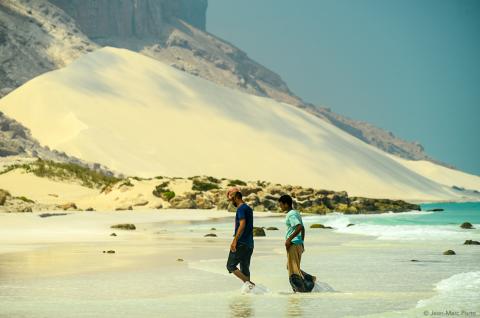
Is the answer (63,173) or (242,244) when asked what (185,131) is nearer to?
(63,173)

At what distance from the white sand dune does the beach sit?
76794 millimetres

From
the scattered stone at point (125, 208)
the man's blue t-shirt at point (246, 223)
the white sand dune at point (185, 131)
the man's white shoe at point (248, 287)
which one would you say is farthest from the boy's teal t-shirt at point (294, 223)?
the white sand dune at point (185, 131)

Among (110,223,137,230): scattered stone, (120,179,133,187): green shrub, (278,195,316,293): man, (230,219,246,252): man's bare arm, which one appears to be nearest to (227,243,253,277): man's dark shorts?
(230,219,246,252): man's bare arm

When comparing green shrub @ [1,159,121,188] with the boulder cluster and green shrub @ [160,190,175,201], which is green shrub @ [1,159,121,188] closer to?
green shrub @ [160,190,175,201]

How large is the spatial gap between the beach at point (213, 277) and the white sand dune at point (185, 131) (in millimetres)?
76794

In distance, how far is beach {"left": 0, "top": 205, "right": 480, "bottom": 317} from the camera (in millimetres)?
11617

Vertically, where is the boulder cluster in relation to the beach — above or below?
above

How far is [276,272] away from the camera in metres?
16.6

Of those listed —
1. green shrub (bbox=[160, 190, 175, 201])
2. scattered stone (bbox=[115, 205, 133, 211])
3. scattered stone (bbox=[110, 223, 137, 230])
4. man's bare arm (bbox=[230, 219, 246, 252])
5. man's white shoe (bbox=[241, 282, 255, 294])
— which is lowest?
man's white shoe (bbox=[241, 282, 255, 294])

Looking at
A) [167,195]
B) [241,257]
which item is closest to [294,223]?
[241,257]

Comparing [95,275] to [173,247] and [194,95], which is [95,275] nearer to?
[173,247]

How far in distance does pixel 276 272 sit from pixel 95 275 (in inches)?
135

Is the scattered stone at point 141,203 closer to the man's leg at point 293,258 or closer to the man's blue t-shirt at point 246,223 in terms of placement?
the man's blue t-shirt at point 246,223

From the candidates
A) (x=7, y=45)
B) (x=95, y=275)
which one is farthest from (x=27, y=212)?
(x=7, y=45)
